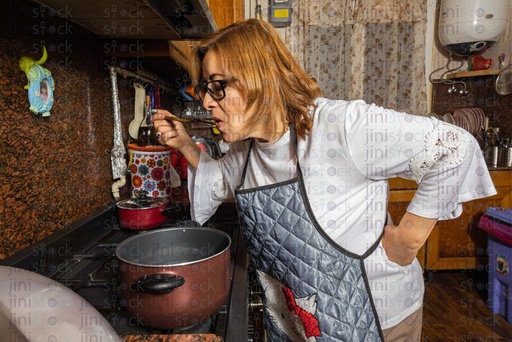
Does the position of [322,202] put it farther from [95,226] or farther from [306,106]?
[95,226]

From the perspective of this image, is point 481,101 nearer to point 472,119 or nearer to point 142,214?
point 472,119

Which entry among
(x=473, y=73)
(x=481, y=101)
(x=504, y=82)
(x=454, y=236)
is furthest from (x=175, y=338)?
(x=481, y=101)

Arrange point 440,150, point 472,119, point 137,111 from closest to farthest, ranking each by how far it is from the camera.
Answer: point 440,150 < point 137,111 < point 472,119

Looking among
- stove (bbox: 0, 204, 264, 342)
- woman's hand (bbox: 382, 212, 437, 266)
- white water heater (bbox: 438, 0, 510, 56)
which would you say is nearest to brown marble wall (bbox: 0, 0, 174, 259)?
stove (bbox: 0, 204, 264, 342)

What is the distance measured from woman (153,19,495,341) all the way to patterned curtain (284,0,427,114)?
2.46 m

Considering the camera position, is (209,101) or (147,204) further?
(147,204)

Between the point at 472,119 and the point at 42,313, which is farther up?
the point at 472,119

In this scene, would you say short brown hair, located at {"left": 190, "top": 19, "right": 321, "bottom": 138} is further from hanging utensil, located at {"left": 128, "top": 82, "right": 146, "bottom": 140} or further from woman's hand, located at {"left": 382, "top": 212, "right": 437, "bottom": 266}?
hanging utensil, located at {"left": 128, "top": 82, "right": 146, "bottom": 140}

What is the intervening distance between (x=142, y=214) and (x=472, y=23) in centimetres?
281

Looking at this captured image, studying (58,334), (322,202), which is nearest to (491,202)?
(322,202)

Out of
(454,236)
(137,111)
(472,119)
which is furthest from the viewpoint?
(472,119)

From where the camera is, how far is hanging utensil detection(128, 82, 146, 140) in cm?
148

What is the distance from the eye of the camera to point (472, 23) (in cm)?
263

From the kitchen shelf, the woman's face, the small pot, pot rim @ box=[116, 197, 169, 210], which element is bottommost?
the small pot
